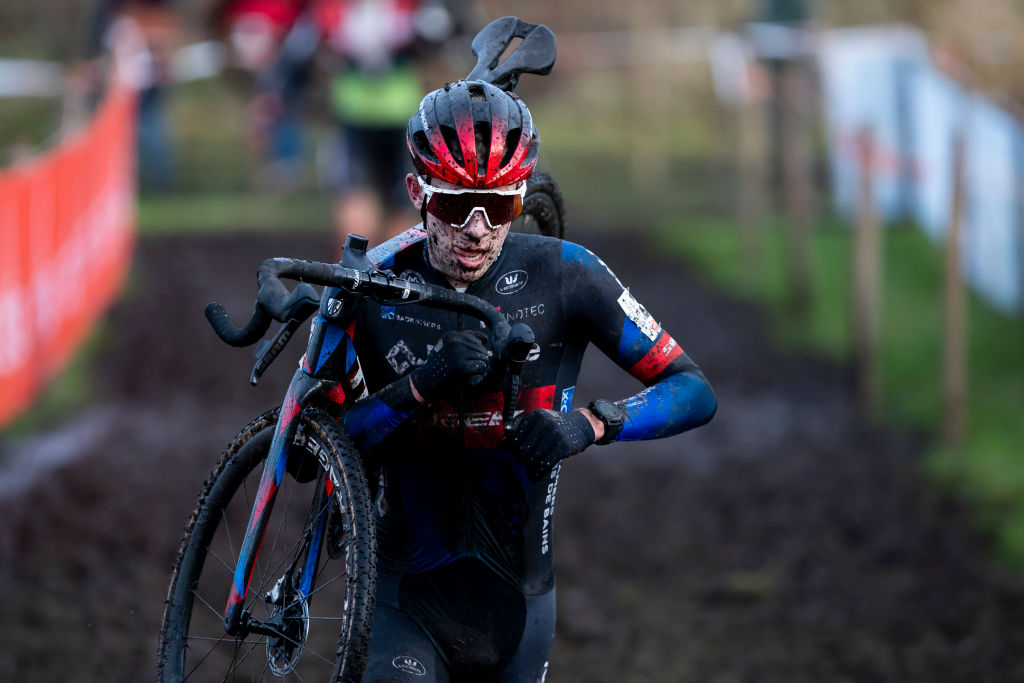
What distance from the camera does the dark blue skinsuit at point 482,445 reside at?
440 cm

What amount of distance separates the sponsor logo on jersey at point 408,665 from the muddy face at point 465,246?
113 centimetres

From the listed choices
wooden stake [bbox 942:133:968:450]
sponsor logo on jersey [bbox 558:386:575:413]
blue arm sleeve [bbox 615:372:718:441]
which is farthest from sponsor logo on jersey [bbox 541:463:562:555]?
wooden stake [bbox 942:133:968:450]

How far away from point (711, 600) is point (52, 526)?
12.9 feet

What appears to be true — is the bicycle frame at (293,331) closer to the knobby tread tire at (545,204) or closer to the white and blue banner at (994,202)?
the knobby tread tire at (545,204)

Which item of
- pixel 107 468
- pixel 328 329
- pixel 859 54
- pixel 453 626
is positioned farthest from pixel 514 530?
pixel 859 54

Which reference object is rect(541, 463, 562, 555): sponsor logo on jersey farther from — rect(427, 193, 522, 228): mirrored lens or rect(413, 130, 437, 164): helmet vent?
rect(413, 130, 437, 164): helmet vent

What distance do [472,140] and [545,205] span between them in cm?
107

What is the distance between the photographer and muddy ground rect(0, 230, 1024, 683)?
7.46 metres

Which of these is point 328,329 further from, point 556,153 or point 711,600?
point 556,153

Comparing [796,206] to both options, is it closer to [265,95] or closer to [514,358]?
[265,95]

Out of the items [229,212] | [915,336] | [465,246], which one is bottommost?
[915,336]

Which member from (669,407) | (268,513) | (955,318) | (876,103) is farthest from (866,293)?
(268,513)

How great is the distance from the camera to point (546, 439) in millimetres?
3992

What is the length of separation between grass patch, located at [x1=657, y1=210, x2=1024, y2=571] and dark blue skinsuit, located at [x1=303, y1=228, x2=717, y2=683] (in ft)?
15.9
